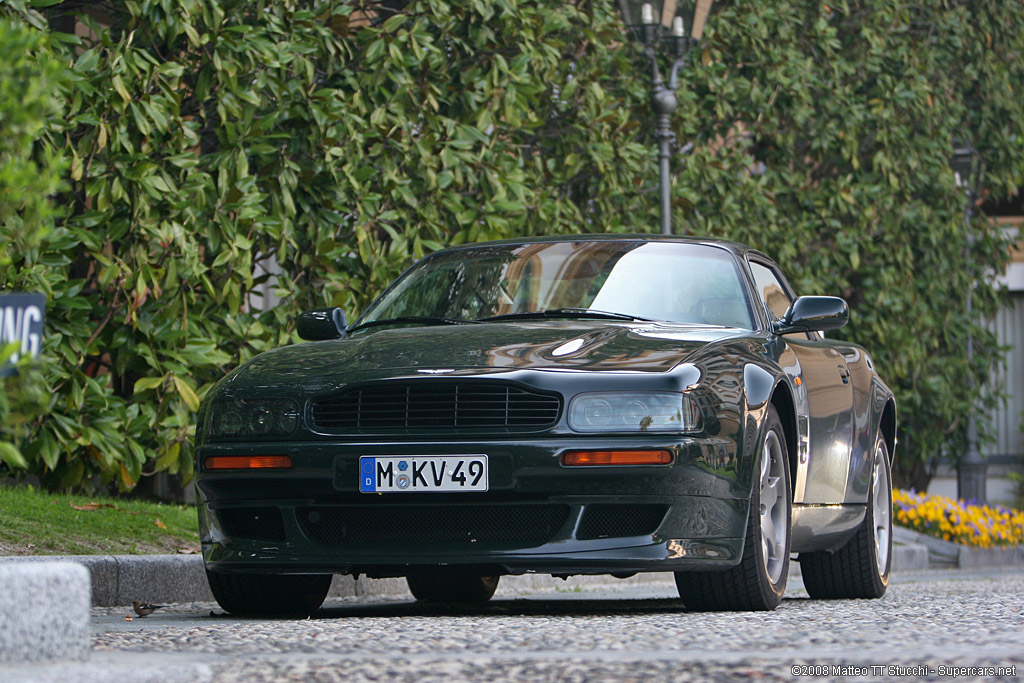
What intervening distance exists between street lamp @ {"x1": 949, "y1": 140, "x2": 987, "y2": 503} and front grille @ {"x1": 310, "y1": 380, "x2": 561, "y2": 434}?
48.1 ft

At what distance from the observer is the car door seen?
6.75 meters

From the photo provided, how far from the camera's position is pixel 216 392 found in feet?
19.7

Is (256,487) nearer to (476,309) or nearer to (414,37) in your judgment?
(476,309)

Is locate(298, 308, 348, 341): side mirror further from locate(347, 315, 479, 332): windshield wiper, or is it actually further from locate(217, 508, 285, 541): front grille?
locate(217, 508, 285, 541): front grille

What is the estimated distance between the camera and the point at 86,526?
7.98m

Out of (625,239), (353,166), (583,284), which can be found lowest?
(583,284)

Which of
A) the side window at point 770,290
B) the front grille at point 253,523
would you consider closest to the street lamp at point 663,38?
the side window at point 770,290

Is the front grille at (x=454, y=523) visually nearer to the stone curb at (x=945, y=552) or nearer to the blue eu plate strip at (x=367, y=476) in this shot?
the blue eu plate strip at (x=367, y=476)

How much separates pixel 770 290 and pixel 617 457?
239 cm

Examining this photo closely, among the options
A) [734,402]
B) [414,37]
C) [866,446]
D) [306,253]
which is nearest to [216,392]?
[734,402]

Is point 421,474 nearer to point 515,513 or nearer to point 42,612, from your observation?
point 515,513

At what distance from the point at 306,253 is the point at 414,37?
1.57 meters

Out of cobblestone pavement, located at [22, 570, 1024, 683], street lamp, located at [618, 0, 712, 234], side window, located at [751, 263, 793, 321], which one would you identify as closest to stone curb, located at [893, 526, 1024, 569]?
street lamp, located at [618, 0, 712, 234]

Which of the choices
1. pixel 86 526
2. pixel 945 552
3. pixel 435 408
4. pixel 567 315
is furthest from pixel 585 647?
pixel 945 552
